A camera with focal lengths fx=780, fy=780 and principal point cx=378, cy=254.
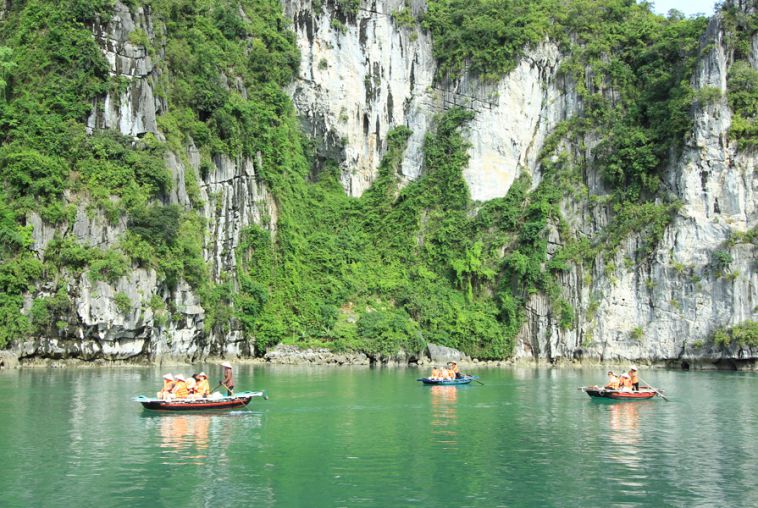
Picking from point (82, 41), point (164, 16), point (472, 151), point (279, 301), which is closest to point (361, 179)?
point (472, 151)

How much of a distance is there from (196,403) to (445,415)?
684 cm

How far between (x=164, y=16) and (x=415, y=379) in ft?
92.6

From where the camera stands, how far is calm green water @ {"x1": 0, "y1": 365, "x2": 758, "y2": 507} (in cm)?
1241

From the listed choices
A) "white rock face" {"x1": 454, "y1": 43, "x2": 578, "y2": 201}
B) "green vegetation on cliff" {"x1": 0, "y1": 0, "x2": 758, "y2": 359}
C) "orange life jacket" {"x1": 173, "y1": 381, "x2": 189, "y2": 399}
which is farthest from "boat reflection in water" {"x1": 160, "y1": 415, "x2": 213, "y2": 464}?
"white rock face" {"x1": 454, "y1": 43, "x2": 578, "y2": 201}

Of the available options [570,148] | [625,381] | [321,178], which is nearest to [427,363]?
[321,178]

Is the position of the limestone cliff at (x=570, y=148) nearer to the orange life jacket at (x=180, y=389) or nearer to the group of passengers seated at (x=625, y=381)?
the group of passengers seated at (x=625, y=381)

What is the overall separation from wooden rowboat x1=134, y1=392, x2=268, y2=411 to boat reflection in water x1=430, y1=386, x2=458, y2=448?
539cm

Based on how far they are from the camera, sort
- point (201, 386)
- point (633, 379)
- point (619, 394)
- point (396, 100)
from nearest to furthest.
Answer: point (201, 386) → point (619, 394) → point (633, 379) → point (396, 100)

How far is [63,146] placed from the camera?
39094mm

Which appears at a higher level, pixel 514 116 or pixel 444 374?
pixel 514 116

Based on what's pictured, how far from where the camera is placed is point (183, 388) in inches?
850

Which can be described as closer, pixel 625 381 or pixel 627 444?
pixel 627 444

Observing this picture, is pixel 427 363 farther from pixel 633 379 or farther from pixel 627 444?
pixel 627 444

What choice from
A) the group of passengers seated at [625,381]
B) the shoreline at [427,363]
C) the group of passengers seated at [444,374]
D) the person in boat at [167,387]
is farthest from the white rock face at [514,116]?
the person in boat at [167,387]
